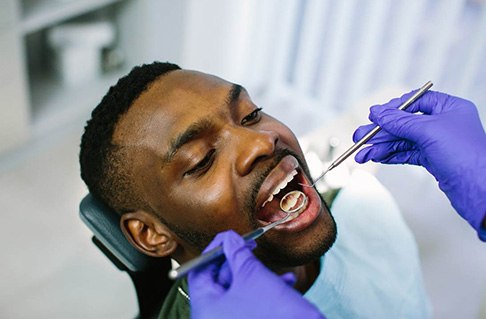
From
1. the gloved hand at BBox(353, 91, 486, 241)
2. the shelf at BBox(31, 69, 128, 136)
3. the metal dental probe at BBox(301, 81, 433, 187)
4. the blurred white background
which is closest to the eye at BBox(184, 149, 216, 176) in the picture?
the metal dental probe at BBox(301, 81, 433, 187)

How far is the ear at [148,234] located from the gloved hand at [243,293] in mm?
347

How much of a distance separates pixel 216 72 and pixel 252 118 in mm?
1989

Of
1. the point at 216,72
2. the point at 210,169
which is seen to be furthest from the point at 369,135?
the point at 216,72

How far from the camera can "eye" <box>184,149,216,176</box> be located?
1.31 metres

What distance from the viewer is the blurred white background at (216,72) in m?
2.28

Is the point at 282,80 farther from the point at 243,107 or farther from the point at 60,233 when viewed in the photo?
the point at 243,107

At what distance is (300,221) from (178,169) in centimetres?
29

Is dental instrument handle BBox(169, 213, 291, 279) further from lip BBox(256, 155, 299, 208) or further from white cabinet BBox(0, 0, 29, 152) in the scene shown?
white cabinet BBox(0, 0, 29, 152)

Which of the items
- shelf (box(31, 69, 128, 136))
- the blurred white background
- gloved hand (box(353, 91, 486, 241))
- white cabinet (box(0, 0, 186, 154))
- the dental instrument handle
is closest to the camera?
the dental instrument handle

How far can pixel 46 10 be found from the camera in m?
2.77

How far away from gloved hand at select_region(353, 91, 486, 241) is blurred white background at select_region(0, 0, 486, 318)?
0.42m

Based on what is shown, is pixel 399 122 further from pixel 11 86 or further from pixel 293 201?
pixel 11 86

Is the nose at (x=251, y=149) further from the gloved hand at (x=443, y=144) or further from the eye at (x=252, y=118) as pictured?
the gloved hand at (x=443, y=144)

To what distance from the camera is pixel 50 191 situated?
277 cm
